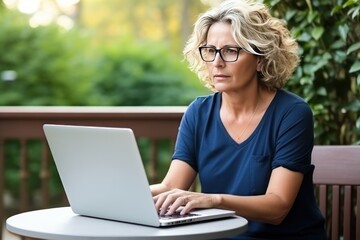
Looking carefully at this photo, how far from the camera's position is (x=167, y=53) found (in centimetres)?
914

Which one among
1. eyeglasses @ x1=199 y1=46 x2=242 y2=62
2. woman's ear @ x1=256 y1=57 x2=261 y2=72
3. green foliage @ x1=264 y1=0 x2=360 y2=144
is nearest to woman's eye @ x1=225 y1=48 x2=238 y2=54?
eyeglasses @ x1=199 y1=46 x2=242 y2=62

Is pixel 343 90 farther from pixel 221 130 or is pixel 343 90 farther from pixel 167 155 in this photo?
pixel 167 155

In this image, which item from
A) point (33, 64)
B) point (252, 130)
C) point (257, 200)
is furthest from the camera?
point (33, 64)

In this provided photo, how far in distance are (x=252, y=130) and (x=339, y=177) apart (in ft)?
1.18

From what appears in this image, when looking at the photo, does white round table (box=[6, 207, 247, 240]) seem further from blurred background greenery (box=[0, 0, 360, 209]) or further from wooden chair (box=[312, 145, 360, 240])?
blurred background greenery (box=[0, 0, 360, 209])

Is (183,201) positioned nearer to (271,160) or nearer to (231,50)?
(271,160)

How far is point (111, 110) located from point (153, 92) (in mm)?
5037

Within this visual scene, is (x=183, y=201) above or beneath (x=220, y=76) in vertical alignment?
beneath

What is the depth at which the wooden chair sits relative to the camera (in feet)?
9.45

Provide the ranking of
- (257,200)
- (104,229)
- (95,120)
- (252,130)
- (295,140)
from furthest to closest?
(95,120) → (252,130) → (295,140) → (257,200) → (104,229)

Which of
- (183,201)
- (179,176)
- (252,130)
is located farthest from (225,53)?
(183,201)

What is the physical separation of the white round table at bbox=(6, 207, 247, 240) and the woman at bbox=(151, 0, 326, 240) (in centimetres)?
28

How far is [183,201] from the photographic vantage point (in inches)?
92.1

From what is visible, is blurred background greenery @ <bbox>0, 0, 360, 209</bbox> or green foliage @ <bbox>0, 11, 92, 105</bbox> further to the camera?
green foliage @ <bbox>0, 11, 92, 105</bbox>
